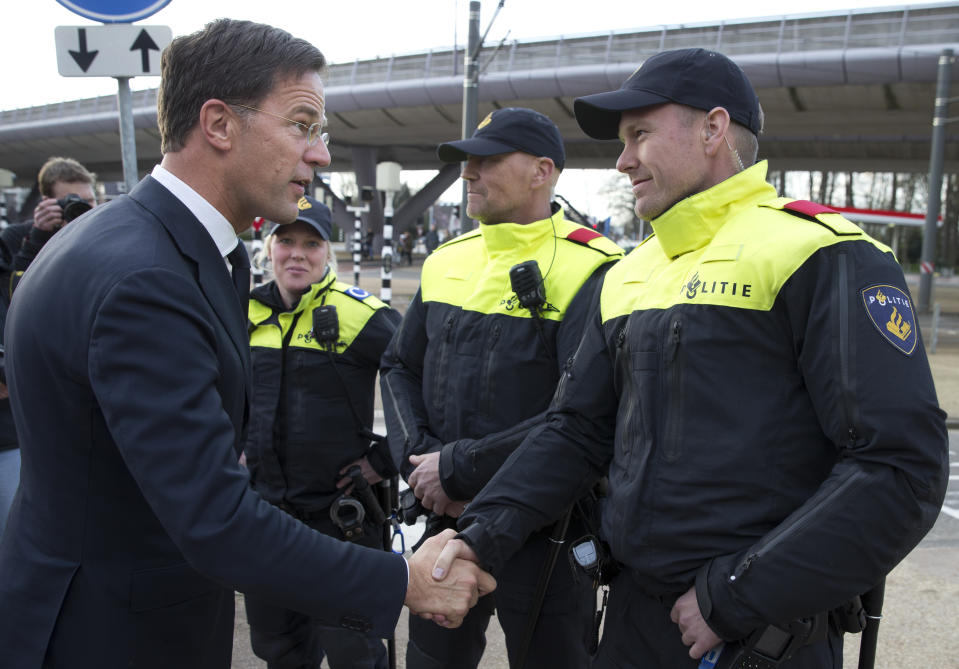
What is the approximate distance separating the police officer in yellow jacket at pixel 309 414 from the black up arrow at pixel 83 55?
1.45 m

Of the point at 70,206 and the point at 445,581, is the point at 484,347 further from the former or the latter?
the point at 70,206

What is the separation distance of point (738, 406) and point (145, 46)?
344cm

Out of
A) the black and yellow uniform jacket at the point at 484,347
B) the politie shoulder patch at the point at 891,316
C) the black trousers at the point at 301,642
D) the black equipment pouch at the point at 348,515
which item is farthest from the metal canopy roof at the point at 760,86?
the politie shoulder patch at the point at 891,316

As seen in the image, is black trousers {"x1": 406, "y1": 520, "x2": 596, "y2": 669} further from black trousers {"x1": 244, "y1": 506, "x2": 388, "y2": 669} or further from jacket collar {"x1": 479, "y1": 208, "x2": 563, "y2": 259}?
jacket collar {"x1": 479, "y1": 208, "x2": 563, "y2": 259}

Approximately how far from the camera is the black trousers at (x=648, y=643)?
1.75 m

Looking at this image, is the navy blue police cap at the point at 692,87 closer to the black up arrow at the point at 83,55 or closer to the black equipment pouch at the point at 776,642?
the black equipment pouch at the point at 776,642

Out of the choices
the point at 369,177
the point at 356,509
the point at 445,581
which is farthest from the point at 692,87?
the point at 369,177

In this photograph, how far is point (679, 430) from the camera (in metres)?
1.79

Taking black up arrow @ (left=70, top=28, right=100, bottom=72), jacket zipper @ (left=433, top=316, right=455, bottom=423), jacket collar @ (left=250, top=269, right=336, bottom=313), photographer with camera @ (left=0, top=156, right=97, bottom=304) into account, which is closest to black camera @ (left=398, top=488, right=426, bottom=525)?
jacket zipper @ (left=433, top=316, right=455, bottom=423)

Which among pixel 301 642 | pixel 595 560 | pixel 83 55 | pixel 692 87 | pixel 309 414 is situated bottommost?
pixel 301 642

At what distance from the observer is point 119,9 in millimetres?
3713

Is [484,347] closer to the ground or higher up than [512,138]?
closer to the ground

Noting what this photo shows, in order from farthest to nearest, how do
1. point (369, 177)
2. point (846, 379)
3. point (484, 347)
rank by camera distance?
point (369, 177)
point (484, 347)
point (846, 379)

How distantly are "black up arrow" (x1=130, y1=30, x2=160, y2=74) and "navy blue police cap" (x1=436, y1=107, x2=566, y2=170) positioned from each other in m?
1.78
